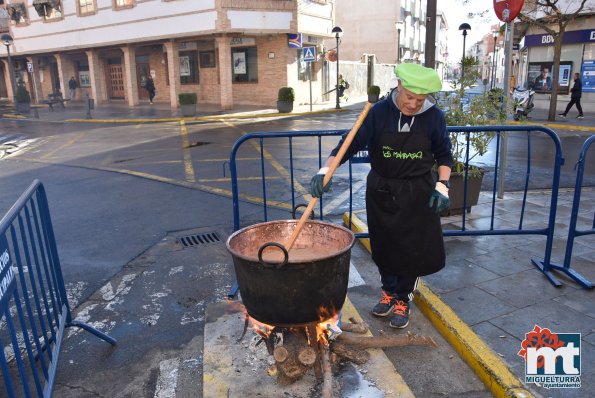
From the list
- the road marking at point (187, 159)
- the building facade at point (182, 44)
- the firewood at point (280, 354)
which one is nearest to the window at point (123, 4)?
the building facade at point (182, 44)

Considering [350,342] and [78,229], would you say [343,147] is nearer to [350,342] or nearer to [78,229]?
[350,342]

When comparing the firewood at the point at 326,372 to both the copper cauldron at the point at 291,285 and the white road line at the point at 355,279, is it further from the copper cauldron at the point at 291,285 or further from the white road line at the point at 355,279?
the white road line at the point at 355,279

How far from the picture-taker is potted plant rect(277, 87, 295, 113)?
22.0 meters

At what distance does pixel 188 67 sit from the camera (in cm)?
2703

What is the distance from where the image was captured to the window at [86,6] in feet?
90.6

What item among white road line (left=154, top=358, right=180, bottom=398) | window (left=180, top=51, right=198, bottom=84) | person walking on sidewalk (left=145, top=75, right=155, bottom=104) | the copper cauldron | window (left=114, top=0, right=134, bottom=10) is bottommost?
white road line (left=154, top=358, right=180, bottom=398)

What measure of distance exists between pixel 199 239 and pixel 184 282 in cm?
119

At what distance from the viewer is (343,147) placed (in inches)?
115

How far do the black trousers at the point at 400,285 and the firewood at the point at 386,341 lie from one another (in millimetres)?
348

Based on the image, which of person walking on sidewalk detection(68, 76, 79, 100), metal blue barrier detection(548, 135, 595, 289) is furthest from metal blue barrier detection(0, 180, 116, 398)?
person walking on sidewalk detection(68, 76, 79, 100)

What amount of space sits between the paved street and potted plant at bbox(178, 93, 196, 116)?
12.1 meters

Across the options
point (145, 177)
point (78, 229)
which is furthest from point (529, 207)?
point (145, 177)

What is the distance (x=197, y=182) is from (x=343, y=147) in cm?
590

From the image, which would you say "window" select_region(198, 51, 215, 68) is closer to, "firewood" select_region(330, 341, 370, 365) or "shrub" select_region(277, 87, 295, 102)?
"shrub" select_region(277, 87, 295, 102)
